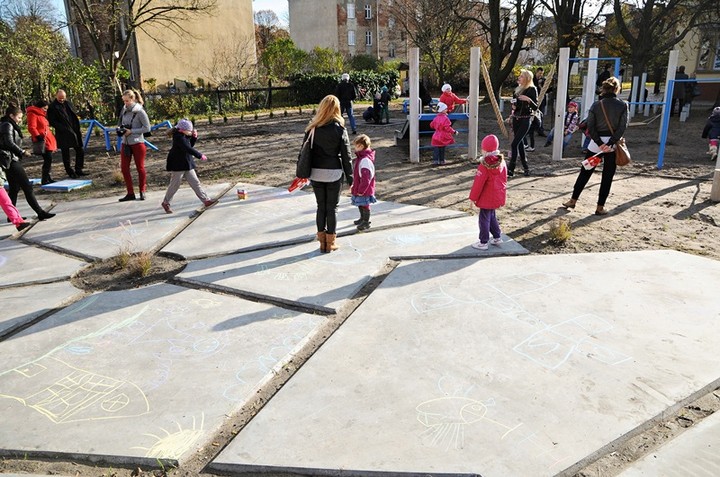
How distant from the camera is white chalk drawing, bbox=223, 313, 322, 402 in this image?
3.32 m

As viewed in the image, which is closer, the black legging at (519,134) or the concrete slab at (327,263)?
the concrete slab at (327,263)

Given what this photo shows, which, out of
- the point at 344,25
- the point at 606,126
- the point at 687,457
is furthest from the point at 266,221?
the point at 344,25

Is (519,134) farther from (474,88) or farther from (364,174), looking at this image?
(364,174)

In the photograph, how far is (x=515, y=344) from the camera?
3729 millimetres

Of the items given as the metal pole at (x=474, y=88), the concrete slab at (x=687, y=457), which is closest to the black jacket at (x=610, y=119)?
the metal pole at (x=474, y=88)

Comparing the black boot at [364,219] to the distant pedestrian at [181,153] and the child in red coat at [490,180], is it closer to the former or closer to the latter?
the child in red coat at [490,180]

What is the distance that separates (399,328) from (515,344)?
0.84 metres

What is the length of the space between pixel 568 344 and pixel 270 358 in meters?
2.06

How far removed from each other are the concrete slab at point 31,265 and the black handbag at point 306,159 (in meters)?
2.51

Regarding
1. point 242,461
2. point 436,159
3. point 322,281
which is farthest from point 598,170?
point 242,461

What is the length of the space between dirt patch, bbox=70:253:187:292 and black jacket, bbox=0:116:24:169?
2787 millimetres

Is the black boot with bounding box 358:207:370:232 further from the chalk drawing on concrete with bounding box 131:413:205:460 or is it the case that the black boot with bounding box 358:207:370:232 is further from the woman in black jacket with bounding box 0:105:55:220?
the woman in black jacket with bounding box 0:105:55:220

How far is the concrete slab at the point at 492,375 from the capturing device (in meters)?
2.74

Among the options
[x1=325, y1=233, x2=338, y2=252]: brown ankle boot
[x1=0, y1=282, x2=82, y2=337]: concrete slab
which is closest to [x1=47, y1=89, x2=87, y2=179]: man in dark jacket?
[x1=0, y1=282, x2=82, y2=337]: concrete slab
